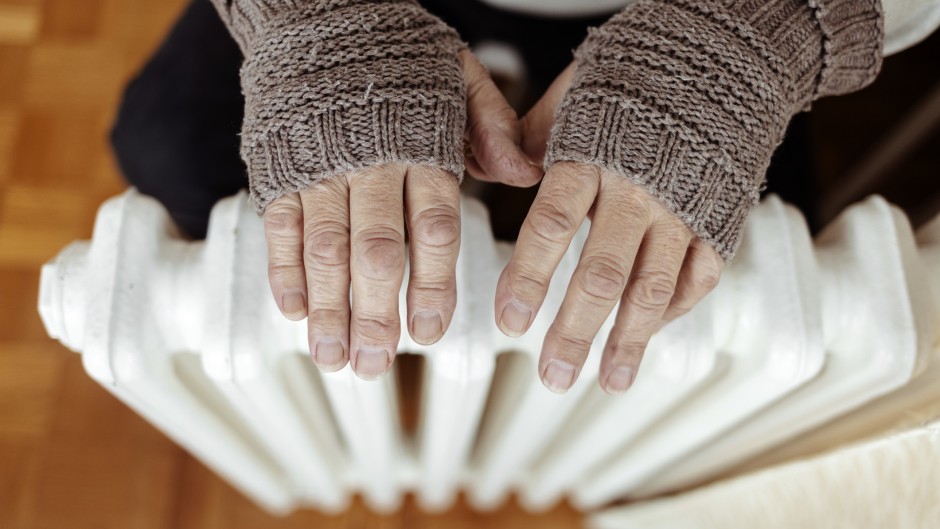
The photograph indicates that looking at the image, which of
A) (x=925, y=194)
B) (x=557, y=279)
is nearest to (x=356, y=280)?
(x=557, y=279)

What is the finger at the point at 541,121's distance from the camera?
496 millimetres

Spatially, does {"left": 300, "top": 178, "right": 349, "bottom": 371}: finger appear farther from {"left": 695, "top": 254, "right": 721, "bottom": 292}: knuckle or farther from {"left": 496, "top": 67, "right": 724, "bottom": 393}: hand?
{"left": 695, "top": 254, "right": 721, "bottom": 292}: knuckle

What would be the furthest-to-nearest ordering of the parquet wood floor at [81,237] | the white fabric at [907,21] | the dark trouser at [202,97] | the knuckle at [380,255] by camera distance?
1. the parquet wood floor at [81,237]
2. the dark trouser at [202,97]
3. the white fabric at [907,21]
4. the knuckle at [380,255]

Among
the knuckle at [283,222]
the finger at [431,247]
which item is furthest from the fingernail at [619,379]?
the knuckle at [283,222]

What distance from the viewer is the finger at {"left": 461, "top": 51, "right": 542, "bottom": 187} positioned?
47cm

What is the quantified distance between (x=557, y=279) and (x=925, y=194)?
0.88 metres

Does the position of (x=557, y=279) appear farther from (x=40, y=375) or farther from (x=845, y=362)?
→ (x=40, y=375)

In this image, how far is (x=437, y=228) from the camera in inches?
16.7

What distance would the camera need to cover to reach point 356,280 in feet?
1.40

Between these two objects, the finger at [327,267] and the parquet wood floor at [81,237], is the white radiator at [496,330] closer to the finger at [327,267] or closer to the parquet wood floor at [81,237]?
the finger at [327,267]

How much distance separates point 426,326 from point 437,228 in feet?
0.19

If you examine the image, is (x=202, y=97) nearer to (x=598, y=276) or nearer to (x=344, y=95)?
(x=344, y=95)

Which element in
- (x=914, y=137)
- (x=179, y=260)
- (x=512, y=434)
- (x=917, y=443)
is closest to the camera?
(x=917, y=443)

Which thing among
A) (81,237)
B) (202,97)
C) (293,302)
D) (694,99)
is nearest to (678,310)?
(694,99)
